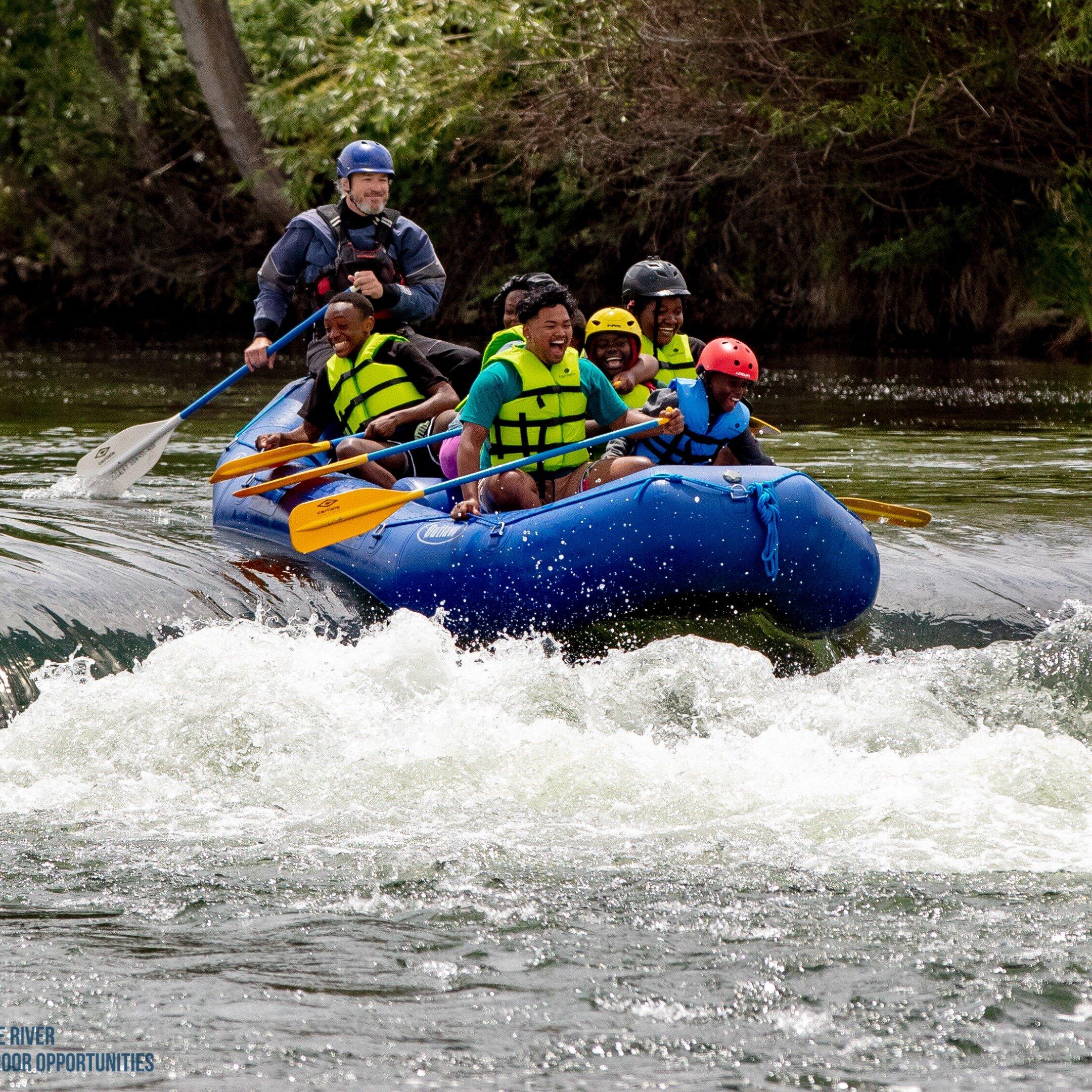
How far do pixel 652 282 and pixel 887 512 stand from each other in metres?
1.31

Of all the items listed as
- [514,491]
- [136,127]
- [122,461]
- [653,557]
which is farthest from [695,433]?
[136,127]

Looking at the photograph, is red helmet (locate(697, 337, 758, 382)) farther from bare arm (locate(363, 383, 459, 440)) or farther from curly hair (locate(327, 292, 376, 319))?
curly hair (locate(327, 292, 376, 319))

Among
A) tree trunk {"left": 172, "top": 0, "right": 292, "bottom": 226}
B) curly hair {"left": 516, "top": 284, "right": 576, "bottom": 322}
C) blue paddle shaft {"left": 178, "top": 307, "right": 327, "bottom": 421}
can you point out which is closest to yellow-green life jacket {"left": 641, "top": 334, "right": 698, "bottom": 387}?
curly hair {"left": 516, "top": 284, "right": 576, "bottom": 322}

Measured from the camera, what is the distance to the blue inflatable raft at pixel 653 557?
4.60 metres

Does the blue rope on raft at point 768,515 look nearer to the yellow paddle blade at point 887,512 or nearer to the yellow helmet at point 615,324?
the yellow paddle blade at point 887,512

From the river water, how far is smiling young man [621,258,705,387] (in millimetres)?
1120

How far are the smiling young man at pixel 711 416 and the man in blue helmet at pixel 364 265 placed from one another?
1.39 meters

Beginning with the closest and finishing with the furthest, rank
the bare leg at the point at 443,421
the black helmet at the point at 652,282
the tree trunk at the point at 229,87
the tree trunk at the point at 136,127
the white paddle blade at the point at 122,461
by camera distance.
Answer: the bare leg at the point at 443,421, the black helmet at the point at 652,282, the white paddle blade at the point at 122,461, the tree trunk at the point at 229,87, the tree trunk at the point at 136,127

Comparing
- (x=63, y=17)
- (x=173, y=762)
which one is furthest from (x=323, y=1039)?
(x=63, y=17)

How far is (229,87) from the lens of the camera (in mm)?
17875

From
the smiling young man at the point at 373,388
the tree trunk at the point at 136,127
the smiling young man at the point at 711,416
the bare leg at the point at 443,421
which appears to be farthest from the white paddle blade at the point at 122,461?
the tree trunk at the point at 136,127

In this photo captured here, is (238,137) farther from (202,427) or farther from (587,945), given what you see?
(587,945)

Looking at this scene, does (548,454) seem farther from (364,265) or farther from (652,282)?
(364,265)

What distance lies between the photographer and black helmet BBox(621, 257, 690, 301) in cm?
617
